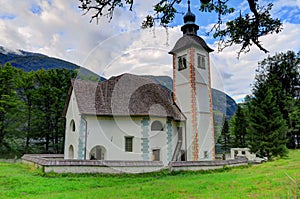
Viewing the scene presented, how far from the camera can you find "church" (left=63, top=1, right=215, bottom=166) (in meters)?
17.0

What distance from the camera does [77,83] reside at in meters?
18.5

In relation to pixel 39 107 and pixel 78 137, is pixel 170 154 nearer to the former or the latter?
pixel 78 137

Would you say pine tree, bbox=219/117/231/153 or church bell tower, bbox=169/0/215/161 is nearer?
church bell tower, bbox=169/0/215/161

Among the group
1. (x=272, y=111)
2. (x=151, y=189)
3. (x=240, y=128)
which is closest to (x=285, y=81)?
(x=240, y=128)

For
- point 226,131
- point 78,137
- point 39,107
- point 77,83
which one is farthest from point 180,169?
point 226,131

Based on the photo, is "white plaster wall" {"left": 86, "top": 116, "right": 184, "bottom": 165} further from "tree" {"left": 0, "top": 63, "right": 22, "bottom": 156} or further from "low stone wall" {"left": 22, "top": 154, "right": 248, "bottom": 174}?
"tree" {"left": 0, "top": 63, "right": 22, "bottom": 156}

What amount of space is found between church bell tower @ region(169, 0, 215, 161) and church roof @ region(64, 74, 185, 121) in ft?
3.82

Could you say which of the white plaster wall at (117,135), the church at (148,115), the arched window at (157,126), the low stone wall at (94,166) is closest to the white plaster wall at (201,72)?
the church at (148,115)

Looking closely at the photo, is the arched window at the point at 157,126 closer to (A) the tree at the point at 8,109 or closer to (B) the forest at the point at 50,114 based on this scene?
(B) the forest at the point at 50,114

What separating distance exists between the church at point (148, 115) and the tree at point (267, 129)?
5689 millimetres

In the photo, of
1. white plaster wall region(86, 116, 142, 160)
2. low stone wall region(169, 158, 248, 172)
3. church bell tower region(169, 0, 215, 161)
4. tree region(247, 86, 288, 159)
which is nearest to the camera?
low stone wall region(169, 158, 248, 172)

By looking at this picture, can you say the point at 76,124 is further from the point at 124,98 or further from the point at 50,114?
the point at 50,114

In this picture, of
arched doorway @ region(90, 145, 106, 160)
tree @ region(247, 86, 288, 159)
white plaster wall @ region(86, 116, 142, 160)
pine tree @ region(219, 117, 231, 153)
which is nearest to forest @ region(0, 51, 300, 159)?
tree @ region(247, 86, 288, 159)

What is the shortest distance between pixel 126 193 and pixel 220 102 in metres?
18.0
